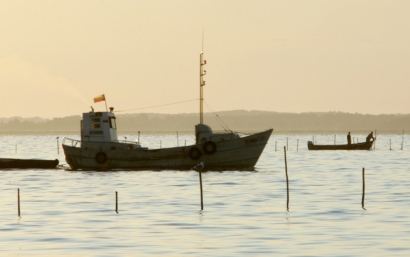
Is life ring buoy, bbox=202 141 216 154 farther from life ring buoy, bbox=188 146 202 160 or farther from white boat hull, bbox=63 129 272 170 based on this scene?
life ring buoy, bbox=188 146 202 160

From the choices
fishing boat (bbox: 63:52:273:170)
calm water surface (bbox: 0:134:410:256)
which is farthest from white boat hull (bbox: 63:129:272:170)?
calm water surface (bbox: 0:134:410:256)

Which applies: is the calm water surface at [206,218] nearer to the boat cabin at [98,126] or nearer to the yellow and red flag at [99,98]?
the boat cabin at [98,126]

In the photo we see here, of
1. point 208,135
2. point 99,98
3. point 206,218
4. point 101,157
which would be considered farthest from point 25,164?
Answer: point 206,218

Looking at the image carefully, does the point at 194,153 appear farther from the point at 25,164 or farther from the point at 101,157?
the point at 25,164

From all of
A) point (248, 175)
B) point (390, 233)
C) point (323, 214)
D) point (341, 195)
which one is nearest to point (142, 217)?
point (323, 214)

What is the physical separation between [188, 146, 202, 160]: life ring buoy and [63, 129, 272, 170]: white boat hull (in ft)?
0.26

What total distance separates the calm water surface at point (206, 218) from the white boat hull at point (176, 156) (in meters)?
1.66

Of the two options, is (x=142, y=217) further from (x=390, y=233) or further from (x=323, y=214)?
(x=390, y=233)

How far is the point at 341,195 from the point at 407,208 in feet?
26.8

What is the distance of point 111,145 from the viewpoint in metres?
64.2

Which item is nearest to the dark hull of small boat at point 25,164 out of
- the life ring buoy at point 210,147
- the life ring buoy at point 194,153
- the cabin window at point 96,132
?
the cabin window at point 96,132

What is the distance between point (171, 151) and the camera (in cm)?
6400

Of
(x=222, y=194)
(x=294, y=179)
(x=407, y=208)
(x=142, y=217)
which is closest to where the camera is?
(x=142, y=217)

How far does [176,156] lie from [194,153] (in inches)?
62.4
